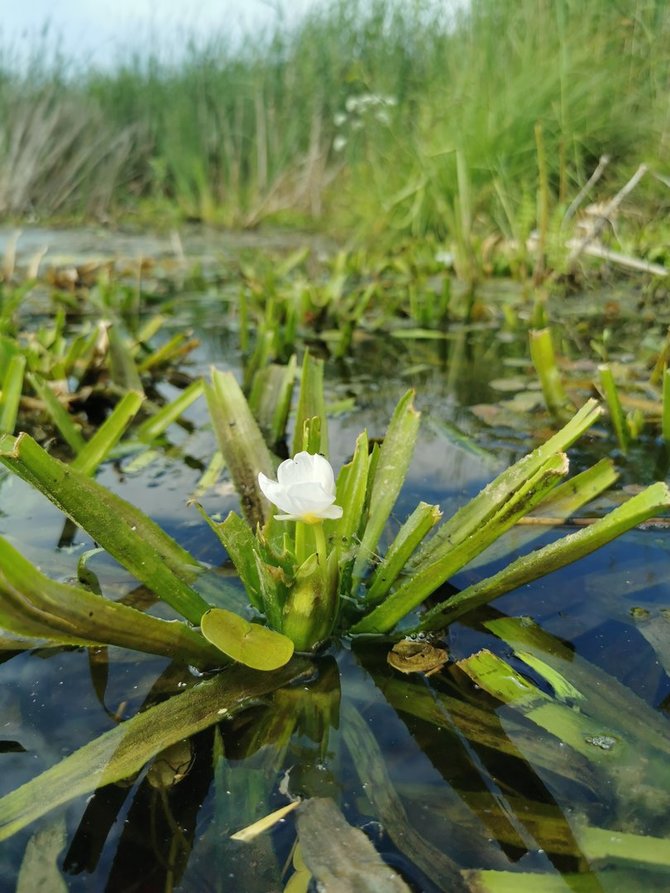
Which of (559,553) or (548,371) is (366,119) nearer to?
(548,371)

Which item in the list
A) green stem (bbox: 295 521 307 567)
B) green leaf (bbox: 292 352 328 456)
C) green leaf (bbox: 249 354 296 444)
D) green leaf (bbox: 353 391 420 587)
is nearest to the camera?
green stem (bbox: 295 521 307 567)

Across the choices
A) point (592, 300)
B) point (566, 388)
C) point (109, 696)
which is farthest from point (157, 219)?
point (109, 696)

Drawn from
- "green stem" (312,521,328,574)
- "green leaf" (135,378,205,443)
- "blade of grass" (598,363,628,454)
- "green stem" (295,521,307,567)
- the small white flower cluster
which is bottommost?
"green leaf" (135,378,205,443)

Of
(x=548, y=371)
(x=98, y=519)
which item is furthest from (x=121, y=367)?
(x=98, y=519)

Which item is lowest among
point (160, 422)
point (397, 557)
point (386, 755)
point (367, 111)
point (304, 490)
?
point (160, 422)

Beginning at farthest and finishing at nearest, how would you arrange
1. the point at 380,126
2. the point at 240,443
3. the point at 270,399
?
the point at 380,126 < the point at 270,399 < the point at 240,443

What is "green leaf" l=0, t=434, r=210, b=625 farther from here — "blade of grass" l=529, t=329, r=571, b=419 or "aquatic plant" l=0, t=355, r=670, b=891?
"blade of grass" l=529, t=329, r=571, b=419

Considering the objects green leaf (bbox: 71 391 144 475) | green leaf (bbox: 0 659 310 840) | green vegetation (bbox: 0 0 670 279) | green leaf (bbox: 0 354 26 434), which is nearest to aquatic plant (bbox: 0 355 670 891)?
green leaf (bbox: 0 659 310 840)

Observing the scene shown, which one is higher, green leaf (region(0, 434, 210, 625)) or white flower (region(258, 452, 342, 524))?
white flower (region(258, 452, 342, 524))
